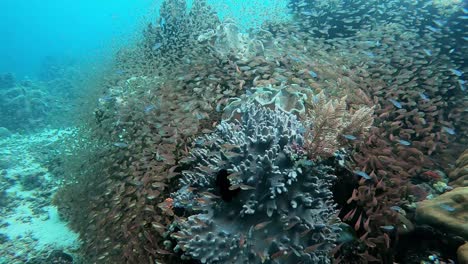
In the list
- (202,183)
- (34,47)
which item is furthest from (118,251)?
(34,47)

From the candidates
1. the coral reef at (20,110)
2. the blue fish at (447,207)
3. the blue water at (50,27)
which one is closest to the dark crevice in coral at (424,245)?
the blue fish at (447,207)

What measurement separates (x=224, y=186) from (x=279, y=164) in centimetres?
88

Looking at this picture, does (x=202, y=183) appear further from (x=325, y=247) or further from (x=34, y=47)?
(x=34, y=47)

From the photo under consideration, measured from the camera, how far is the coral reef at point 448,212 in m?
4.05

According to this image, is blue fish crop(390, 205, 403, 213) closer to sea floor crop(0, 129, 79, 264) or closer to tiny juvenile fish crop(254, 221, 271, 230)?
tiny juvenile fish crop(254, 221, 271, 230)

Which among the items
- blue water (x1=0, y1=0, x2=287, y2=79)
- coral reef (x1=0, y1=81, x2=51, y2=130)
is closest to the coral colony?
blue water (x1=0, y1=0, x2=287, y2=79)

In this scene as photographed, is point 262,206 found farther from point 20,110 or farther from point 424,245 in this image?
point 20,110

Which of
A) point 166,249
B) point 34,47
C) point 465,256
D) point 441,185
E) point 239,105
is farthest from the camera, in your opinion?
point 34,47

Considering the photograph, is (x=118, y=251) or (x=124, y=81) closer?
(x=118, y=251)

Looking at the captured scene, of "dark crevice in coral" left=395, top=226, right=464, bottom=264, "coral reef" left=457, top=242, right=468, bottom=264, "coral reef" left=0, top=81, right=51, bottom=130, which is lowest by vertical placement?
"dark crevice in coral" left=395, top=226, right=464, bottom=264

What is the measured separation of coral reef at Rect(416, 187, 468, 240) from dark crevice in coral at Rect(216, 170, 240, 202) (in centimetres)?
288

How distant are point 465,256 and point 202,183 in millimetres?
3587

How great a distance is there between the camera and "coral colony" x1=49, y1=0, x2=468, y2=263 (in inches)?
161

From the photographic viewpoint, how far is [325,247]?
13.5 ft
